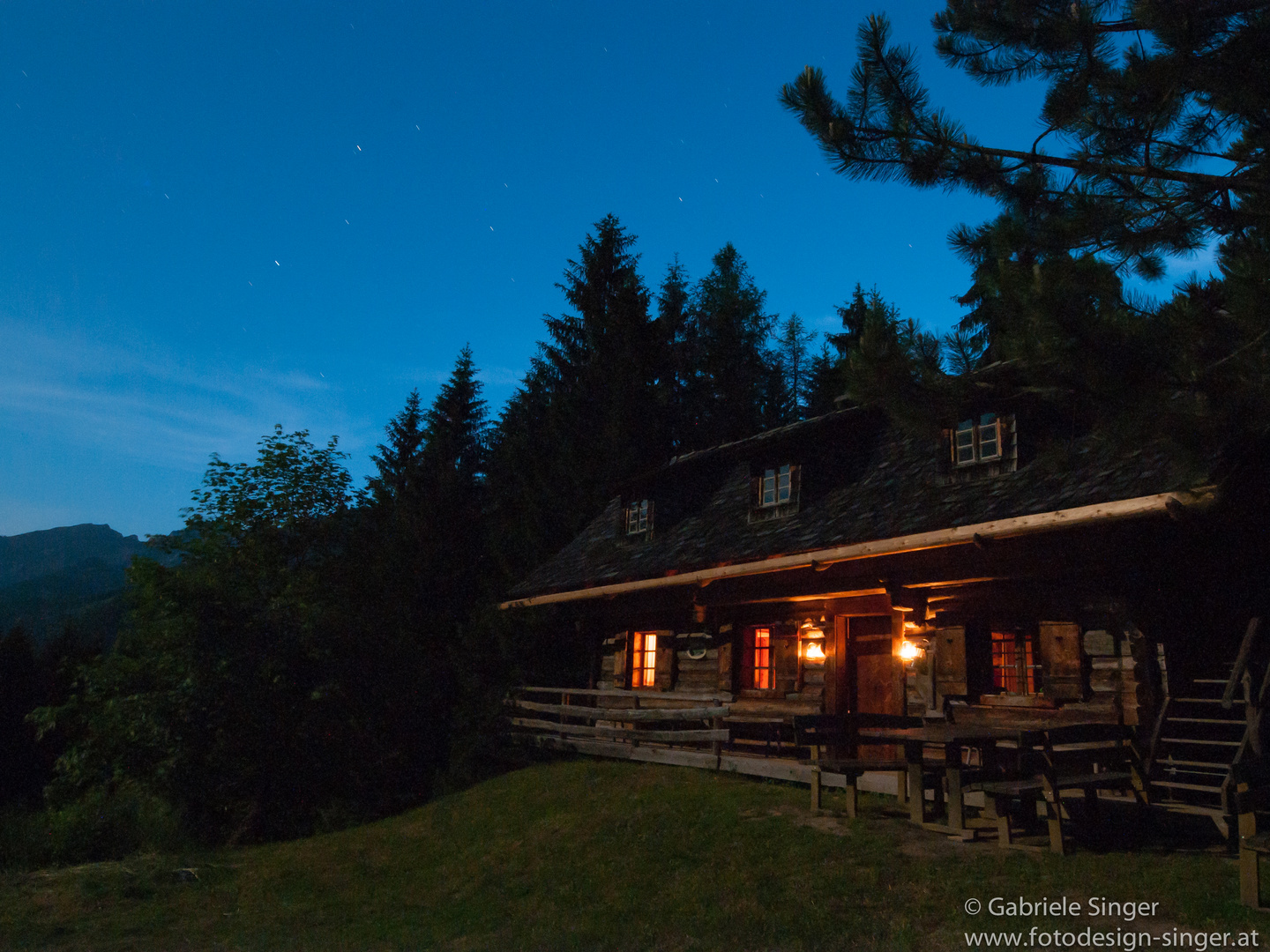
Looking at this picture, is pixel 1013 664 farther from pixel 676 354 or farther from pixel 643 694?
pixel 676 354

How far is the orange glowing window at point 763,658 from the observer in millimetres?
14930

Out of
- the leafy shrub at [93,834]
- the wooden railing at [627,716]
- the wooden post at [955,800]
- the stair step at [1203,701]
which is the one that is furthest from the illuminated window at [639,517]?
the stair step at [1203,701]

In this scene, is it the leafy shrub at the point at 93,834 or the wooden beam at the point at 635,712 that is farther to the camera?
the leafy shrub at the point at 93,834

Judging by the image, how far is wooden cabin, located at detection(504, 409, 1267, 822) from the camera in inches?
384

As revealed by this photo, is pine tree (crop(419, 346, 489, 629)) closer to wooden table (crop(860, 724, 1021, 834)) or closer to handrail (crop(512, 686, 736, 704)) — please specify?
handrail (crop(512, 686, 736, 704))

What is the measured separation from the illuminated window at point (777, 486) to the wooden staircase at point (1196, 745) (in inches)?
266

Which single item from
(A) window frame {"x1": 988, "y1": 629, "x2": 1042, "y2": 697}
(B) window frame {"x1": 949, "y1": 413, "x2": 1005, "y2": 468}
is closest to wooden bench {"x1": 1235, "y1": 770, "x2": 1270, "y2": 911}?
(A) window frame {"x1": 988, "y1": 629, "x2": 1042, "y2": 697}

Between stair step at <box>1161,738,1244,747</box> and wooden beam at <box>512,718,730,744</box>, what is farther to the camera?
wooden beam at <box>512,718,730,744</box>

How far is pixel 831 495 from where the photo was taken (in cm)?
1422

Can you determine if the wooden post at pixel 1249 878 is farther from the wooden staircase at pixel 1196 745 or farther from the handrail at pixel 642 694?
the handrail at pixel 642 694

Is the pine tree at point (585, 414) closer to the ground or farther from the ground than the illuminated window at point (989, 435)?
farther from the ground

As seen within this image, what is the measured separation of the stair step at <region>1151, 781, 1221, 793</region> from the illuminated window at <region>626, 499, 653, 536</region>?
1062 cm

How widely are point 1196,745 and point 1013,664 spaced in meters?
2.28

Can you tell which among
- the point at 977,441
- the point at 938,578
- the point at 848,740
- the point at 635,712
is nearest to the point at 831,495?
the point at 977,441
